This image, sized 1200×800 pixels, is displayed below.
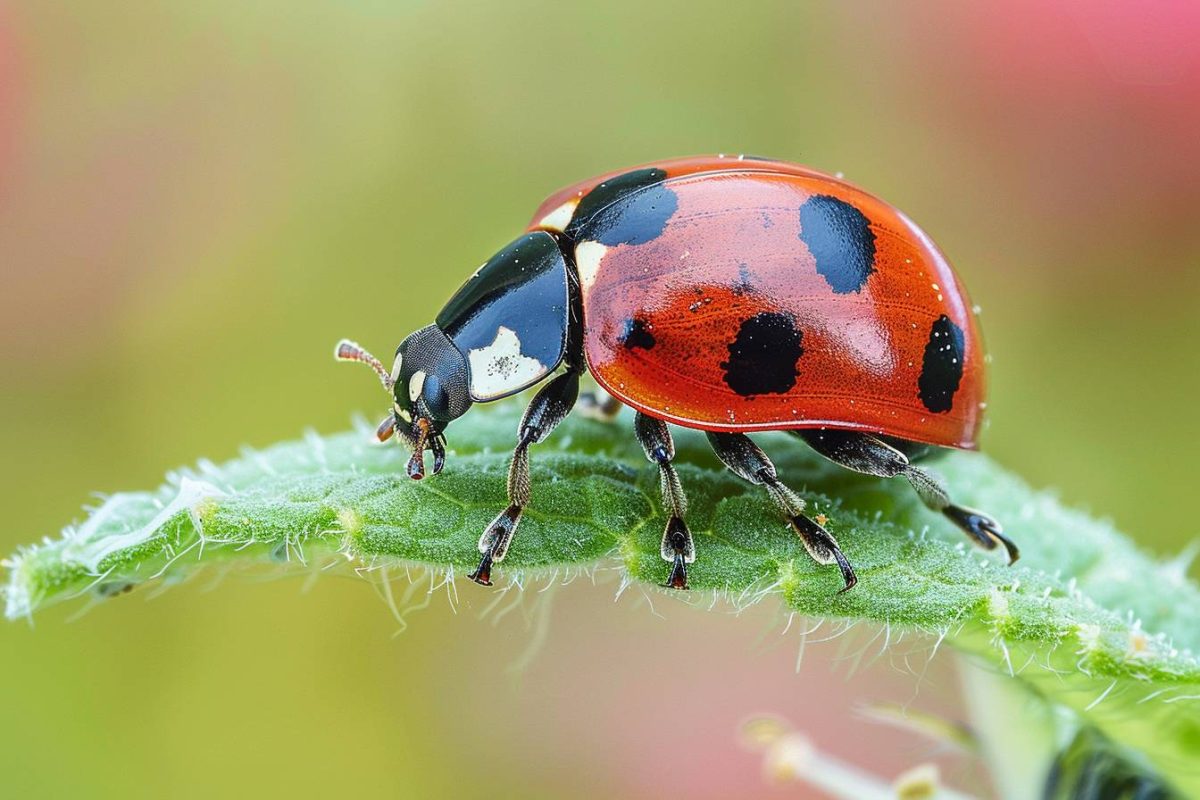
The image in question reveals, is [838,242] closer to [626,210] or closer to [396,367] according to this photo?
[626,210]

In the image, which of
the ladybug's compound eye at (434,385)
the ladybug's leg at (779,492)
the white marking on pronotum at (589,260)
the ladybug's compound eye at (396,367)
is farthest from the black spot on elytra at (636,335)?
the ladybug's compound eye at (396,367)

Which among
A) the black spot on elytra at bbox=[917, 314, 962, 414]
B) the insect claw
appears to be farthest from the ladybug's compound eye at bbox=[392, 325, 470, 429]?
the black spot on elytra at bbox=[917, 314, 962, 414]

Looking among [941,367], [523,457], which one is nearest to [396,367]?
[523,457]

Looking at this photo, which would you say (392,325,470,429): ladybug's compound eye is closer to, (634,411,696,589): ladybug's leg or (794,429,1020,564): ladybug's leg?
(634,411,696,589): ladybug's leg

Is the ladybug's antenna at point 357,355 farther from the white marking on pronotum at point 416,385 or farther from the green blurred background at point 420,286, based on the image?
the green blurred background at point 420,286

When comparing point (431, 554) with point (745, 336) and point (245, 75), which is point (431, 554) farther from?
point (245, 75)

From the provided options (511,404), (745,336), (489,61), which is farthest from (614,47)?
(745,336)
